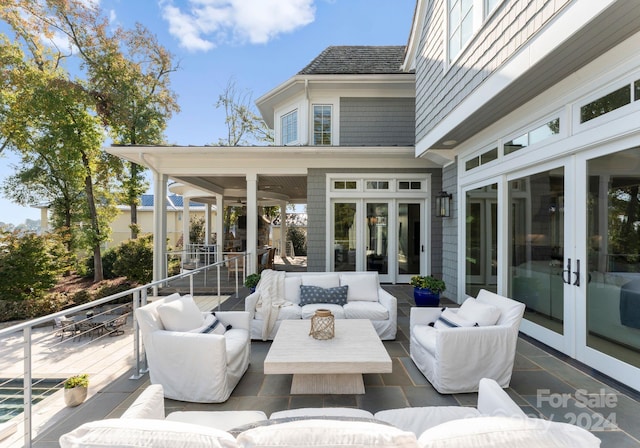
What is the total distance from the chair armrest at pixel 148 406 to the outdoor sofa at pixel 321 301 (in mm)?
2267

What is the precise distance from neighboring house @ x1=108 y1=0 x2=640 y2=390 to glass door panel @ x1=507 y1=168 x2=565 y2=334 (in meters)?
0.02

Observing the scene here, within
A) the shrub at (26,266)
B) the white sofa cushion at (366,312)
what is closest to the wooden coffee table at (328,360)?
the white sofa cushion at (366,312)

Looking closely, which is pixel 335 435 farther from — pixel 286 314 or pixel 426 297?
pixel 426 297

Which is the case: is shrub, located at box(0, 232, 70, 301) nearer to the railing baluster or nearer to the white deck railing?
the white deck railing

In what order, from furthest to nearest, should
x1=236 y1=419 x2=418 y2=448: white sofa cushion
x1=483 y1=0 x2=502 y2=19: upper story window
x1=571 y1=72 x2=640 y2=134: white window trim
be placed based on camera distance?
x1=483 y1=0 x2=502 y2=19: upper story window
x1=571 y1=72 x2=640 y2=134: white window trim
x1=236 y1=419 x2=418 y2=448: white sofa cushion

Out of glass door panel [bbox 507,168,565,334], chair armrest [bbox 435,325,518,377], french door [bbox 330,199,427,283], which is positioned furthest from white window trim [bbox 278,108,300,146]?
chair armrest [bbox 435,325,518,377]

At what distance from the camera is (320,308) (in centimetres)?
436

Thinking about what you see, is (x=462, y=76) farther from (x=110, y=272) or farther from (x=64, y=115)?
(x=110, y=272)

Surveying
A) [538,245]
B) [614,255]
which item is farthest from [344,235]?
[614,255]

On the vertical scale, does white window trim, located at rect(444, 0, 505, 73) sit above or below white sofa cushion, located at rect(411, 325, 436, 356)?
above

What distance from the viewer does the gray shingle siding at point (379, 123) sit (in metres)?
8.19

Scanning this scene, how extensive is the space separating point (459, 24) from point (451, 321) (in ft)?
13.8

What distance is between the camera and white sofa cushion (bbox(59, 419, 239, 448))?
40.3 inches

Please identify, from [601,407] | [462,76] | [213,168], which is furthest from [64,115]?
[601,407]
